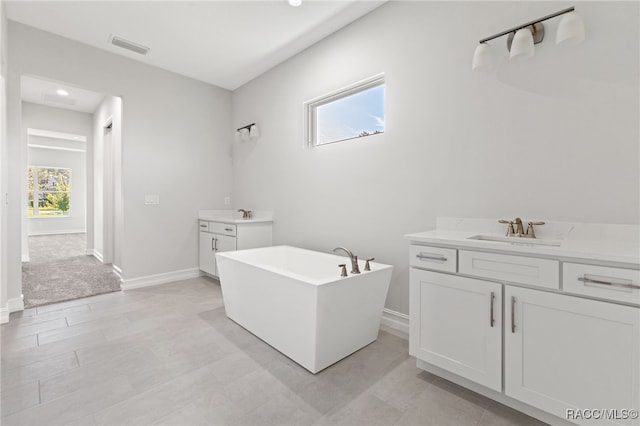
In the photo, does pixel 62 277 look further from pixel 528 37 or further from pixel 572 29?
pixel 572 29

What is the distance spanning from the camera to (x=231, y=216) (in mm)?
4637

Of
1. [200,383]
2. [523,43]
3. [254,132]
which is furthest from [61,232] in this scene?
[523,43]

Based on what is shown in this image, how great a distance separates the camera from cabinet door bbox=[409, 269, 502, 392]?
5.00ft

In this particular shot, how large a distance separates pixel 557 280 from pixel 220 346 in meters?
2.20

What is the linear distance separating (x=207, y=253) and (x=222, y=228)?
0.57 meters

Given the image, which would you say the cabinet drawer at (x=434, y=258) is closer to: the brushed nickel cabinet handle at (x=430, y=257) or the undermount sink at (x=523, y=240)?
the brushed nickel cabinet handle at (x=430, y=257)

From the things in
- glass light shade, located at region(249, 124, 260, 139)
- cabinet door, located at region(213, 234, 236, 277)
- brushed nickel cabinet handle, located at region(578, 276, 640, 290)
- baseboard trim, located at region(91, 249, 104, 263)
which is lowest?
baseboard trim, located at region(91, 249, 104, 263)

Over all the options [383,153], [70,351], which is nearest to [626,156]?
[383,153]

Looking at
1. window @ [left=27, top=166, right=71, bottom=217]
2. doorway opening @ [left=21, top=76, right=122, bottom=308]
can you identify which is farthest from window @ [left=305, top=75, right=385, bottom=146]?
window @ [left=27, top=166, right=71, bottom=217]

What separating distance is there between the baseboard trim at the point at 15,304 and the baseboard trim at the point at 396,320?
3.63 m

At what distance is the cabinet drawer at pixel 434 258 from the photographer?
1.69 metres

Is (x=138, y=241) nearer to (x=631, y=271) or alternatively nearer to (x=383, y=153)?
(x=383, y=153)

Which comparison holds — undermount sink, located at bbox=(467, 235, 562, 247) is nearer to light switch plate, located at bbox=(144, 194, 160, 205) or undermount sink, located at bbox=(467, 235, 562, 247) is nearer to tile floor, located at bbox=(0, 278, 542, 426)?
tile floor, located at bbox=(0, 278, 542, 426)

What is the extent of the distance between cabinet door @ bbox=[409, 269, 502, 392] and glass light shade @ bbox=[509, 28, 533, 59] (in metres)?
1.41
